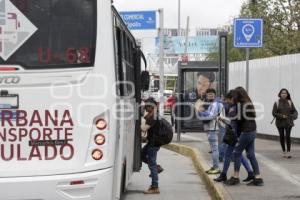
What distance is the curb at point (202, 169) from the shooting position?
437 inches

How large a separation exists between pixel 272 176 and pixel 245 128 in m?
2.02

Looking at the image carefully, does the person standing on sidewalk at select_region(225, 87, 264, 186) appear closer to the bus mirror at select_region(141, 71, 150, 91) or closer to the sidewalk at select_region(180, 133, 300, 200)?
the sidewalk at select_region(180, 133, 300, 200)

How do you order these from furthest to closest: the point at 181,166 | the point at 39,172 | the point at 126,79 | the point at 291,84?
the point at 291,84 < the point at 181,166 < the point at 126,79 < the point at 39,172

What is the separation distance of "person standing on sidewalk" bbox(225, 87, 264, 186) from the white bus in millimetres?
4114

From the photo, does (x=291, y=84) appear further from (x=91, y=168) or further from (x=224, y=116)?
(x=91, y=168)

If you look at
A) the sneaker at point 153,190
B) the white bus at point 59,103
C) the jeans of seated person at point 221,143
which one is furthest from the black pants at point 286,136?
the white bus at point 59,103

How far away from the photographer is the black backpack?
39.1 ft

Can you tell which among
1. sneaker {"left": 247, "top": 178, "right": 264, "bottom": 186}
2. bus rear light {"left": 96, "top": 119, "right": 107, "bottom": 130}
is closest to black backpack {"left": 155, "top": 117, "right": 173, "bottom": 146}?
sneaker {"left": 247, "top": 178, "right": 264, "bottom": 186}

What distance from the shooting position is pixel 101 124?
25.4 feet

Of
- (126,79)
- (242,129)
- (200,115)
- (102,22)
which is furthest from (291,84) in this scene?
(102,22)

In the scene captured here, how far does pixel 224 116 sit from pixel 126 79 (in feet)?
13.8

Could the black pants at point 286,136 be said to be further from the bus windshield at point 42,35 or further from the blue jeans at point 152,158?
the bus windshield at point 42,35

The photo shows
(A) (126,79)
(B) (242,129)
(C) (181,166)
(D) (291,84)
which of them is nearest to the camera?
(A) (126,79)

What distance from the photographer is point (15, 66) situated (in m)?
7.74
